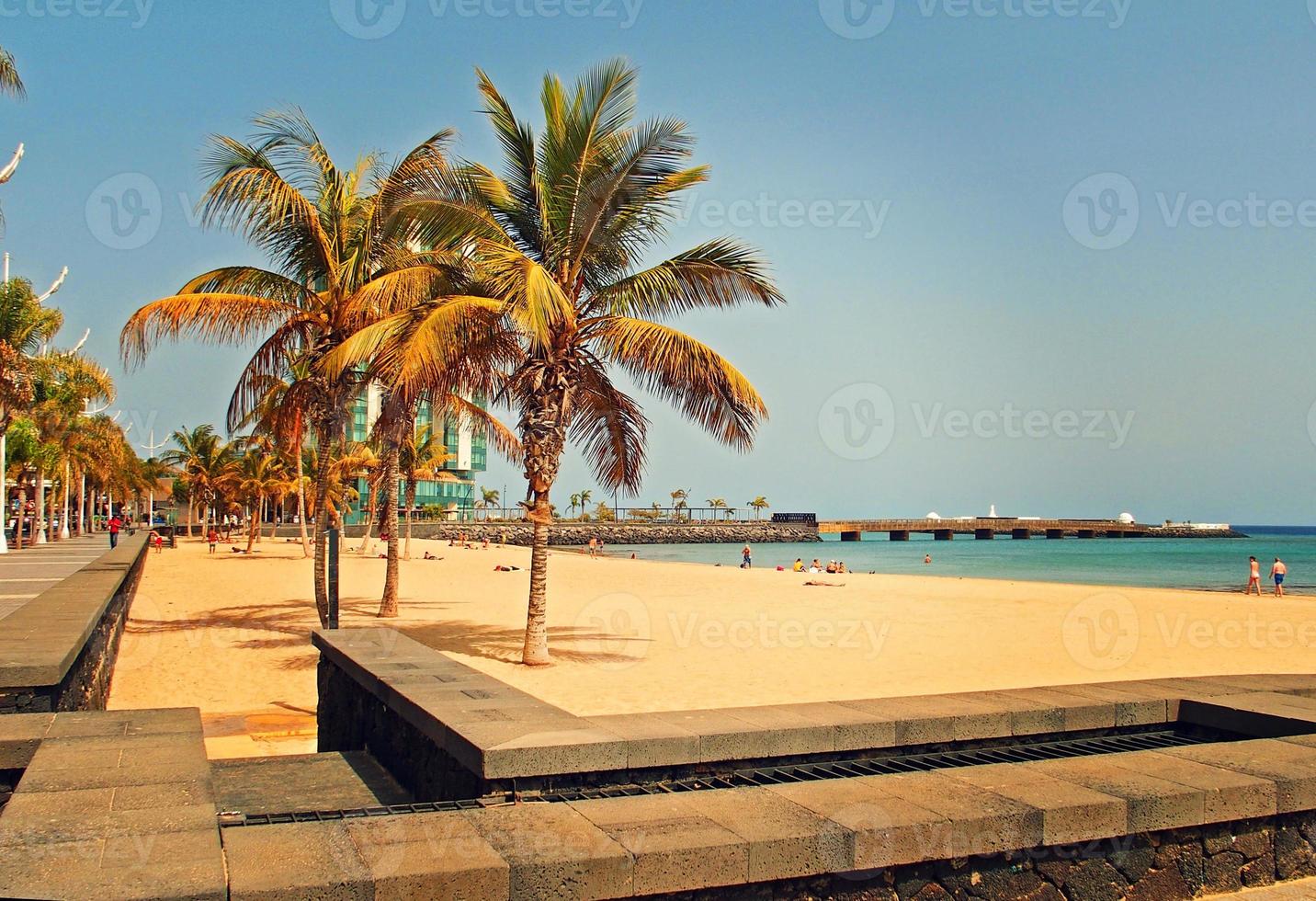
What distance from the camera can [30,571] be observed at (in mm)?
23984

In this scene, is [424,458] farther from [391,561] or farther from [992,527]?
[992,527]

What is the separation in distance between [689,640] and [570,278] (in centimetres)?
759

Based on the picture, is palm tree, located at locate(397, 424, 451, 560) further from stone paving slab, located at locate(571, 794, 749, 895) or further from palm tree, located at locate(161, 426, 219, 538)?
stone paving slab, located at locate(571, 794, 749, 895)

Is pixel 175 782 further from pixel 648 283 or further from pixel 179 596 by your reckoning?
pixel 179 596

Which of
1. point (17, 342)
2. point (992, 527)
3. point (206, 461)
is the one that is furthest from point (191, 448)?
point (992, 527)

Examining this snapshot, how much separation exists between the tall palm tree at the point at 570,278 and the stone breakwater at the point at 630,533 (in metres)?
74.2

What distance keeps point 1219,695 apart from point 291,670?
1136 centimetres

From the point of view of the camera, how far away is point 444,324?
12164 mm

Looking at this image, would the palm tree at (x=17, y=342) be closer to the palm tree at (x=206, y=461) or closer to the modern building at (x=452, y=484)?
the palm tree at (x=206, y=461)

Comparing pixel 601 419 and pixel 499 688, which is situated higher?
pixel 601 419

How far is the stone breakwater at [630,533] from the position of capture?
94.5 m

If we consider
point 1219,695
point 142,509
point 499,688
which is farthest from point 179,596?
point 142,509

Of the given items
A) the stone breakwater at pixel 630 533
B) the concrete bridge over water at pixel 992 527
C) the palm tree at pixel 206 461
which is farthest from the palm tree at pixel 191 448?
the concrete bridge over water at pixel 992 527

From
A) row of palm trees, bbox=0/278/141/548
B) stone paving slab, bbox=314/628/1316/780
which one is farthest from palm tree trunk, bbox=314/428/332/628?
row of palm trees, bbox=0/278/141/548
